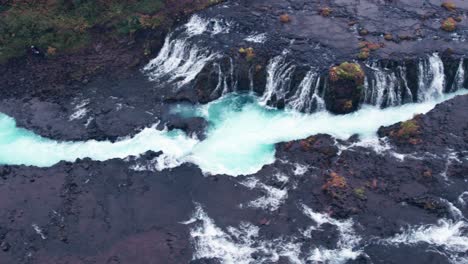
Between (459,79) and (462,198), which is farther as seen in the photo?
(459,79)

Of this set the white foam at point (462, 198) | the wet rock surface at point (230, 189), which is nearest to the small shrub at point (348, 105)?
the wet rock surface at point (230, 189)

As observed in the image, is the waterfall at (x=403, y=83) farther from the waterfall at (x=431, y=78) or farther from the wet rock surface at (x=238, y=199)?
the wet rock surface at (x=238, y=199)

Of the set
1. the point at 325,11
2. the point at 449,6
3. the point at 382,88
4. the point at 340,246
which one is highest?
the point at 325,11

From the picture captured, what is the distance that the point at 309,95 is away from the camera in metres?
41.7

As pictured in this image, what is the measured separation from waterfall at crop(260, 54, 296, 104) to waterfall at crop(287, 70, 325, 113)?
52.0 inches

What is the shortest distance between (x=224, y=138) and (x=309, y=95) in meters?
8.34

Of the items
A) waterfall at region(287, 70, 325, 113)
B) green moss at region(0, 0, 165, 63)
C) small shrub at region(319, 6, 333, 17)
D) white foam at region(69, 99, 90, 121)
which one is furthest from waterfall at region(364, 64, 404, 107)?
white foam at region(69, 99, 90, 121)

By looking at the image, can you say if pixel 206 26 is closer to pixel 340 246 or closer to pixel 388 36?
pixel 388 36

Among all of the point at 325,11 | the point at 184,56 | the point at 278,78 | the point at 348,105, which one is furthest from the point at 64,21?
the point at 348,105

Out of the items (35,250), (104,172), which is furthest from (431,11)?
(35,250)

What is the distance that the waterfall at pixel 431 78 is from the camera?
4234 cm

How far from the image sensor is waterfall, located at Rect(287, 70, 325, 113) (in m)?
41.5

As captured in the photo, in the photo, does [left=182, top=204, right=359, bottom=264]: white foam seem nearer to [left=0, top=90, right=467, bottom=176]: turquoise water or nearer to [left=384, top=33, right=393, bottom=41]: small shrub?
[left=0, top=90, right=467, bottom=176]: turquoise water

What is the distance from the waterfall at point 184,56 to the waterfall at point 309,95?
8388 mm
